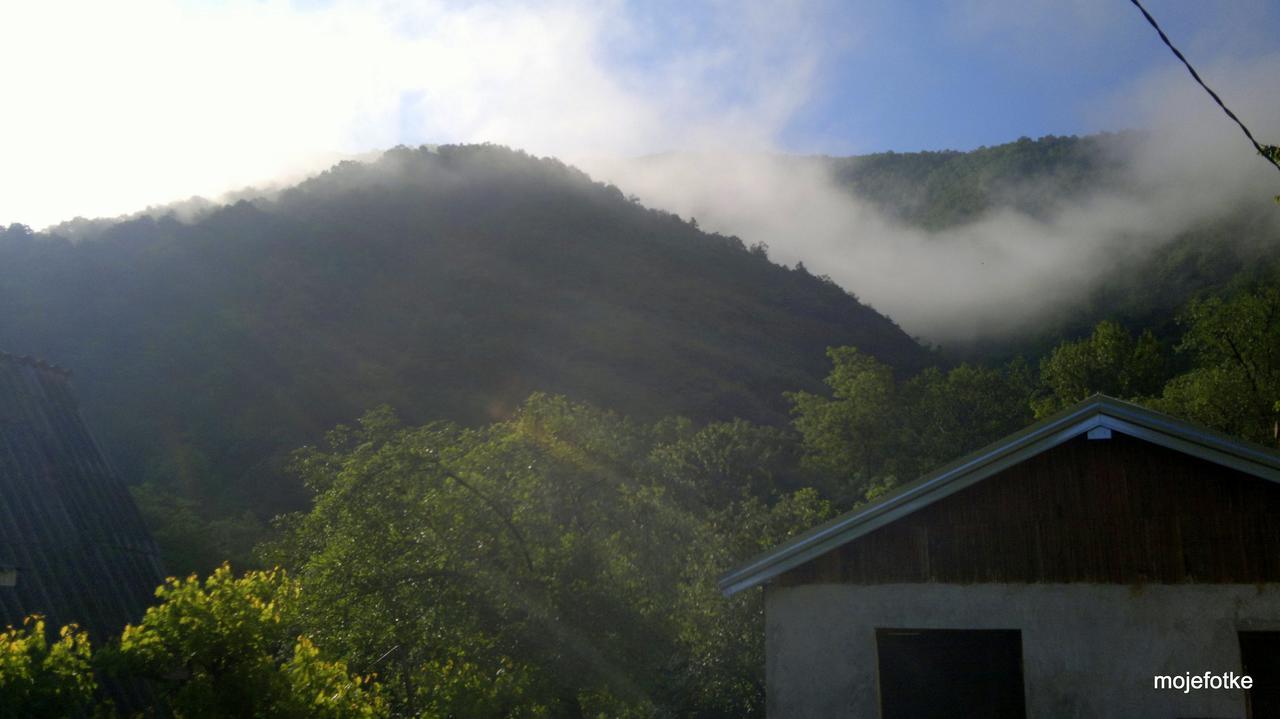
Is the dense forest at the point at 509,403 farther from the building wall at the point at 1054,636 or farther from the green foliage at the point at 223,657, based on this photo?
the building wall at the point at 1054,636

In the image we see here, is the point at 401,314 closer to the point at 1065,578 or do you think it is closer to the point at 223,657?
the point at 223,657

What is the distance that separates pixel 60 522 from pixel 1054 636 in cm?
1265

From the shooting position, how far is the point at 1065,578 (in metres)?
10.5

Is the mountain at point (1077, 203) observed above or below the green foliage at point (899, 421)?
above

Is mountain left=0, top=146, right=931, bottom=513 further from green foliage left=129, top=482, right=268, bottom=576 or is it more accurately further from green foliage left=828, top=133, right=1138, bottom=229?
green foliage left=828, top=133, right=1138, bottom=229

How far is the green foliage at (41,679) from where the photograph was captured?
7797 mm

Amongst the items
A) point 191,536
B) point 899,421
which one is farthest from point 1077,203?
point 191,536

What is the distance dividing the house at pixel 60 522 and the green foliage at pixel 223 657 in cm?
337

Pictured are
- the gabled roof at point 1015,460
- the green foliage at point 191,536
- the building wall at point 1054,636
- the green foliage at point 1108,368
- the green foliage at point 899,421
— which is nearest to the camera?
the gabled roof at point 1015,460

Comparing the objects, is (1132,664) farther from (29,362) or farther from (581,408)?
(29,362)

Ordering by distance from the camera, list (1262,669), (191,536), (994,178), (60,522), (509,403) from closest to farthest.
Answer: (1262,669), (60,522), (191,536), (509,403), (994,178)

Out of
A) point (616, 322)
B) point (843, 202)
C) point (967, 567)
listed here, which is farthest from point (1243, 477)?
point (843, 202)

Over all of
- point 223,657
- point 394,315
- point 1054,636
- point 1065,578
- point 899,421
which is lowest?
point 1054,636

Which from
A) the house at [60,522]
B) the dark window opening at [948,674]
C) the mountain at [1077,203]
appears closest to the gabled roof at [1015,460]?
the dark window opening at [948,674]
